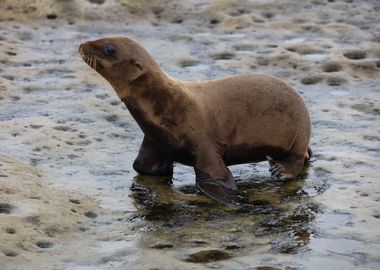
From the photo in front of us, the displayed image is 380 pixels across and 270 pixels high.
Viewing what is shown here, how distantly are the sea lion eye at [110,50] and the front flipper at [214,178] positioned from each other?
37.5 inches

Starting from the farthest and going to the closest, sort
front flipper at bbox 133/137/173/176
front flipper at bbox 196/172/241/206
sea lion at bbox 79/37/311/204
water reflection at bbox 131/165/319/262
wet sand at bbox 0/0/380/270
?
front flipper at bbox 133/137/173/176 < sea lion at bbox 79/37/311/204 < front flipper at bbox 196/172/241/206 < water reflection at bbox 131/165/319/262 < wet sand at bbox 0/0/380/270

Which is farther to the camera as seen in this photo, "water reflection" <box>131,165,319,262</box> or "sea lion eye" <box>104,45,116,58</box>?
"sea lion eye" <box>104,45,116,58</box>

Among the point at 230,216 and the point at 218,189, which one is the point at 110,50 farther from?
the point at 230,216

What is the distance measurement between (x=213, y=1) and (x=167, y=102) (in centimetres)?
568

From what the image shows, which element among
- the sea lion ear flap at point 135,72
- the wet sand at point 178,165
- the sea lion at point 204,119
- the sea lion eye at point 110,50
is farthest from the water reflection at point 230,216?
the sea lion eye at point 110,50

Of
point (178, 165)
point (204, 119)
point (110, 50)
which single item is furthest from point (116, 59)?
point (178, 165)

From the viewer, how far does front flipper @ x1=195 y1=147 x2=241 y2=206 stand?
6441 mm

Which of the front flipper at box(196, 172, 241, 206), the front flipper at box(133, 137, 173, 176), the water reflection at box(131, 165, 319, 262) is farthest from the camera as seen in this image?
the front flipper at box(133, 137, 173, 176)

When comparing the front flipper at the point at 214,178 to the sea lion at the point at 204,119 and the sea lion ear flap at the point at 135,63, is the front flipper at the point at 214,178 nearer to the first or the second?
the sea lion at the point at 204,119

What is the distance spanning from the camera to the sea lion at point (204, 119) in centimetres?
664

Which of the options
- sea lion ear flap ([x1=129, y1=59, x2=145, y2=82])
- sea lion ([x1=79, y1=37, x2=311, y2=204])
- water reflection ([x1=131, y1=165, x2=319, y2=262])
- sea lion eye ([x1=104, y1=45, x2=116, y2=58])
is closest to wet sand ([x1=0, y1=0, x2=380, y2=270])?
water reflection ([x1=131, y1=165, x2=319, y2=262])

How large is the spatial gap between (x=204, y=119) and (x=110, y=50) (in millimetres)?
849

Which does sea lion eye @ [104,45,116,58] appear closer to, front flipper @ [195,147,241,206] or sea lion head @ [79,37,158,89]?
sea lion head @ [79,37,158,89]

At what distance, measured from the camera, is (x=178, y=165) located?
7324 millimetres
